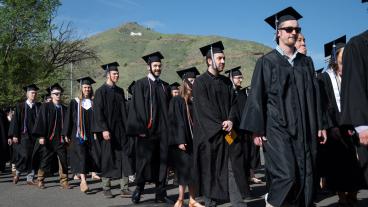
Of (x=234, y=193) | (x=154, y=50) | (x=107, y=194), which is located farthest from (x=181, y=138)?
(x=154, y=50)

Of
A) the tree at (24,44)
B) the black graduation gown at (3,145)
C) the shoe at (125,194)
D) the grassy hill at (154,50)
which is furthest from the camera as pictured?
the grassy hill at (154,50)

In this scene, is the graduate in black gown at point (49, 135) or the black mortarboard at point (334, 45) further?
the graduate in black gown at point (49, 135)

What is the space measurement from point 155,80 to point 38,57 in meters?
21.9

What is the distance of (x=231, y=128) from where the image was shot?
641cm

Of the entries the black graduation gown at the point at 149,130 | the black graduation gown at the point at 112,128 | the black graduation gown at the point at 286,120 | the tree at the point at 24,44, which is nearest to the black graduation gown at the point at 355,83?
the black graduation gown at the point at 286,120

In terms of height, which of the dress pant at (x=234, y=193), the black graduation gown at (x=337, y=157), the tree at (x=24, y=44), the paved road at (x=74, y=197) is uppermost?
the tree at (x=24, y=44)

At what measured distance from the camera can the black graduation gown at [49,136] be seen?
11.0m

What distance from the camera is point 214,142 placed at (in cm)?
640

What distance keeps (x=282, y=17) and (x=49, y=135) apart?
735 cm

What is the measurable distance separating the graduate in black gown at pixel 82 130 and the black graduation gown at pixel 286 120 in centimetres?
577

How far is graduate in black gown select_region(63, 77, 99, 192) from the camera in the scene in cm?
1027

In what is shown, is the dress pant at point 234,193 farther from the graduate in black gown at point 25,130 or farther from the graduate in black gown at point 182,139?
the graduate in black gown at point 25,130

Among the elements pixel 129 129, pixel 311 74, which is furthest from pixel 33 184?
pixel 311 74

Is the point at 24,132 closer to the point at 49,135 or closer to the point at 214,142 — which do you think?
the point at 49,135
